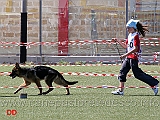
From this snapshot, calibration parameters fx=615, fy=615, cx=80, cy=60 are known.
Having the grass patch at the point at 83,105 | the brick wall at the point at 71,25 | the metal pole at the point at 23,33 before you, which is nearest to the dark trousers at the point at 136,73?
the grass patch at the point at 83,105

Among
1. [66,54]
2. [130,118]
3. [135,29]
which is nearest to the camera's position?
[130,118]

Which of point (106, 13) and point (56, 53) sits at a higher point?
point (106, 13)

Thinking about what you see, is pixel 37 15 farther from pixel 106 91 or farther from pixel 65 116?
pixel 65 116

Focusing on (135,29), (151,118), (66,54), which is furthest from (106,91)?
(66,54)

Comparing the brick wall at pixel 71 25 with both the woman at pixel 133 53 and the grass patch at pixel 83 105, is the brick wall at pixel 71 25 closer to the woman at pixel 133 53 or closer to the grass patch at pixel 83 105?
the grass patch at pixel 83 105

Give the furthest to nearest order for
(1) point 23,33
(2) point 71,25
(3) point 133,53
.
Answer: (2) point 71,25
(1) point 23,33
(3) point 133,53

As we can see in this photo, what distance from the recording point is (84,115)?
31.8 ft

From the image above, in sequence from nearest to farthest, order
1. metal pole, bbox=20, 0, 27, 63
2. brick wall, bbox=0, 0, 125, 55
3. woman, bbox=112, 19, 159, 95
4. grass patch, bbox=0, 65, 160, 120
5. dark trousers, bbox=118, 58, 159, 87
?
grass patch, bbox=0, 65, 160, 120 < woman, bbox=112, 19, 159, 95 < dark trousers, bbox=118, 58, 159, 87 < metal pole, bbox=20, 0, 27, 63 < brick wall, bbox=0, 0, 125, 55

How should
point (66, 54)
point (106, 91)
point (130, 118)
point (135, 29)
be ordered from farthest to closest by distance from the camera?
point (66, 54)
point (106, 91)
point (135, 29)
point (130, 118)

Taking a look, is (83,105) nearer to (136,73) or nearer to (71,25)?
(136,73)

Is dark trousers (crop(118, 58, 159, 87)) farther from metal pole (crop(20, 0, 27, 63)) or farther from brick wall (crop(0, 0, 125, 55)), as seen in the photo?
brick wall (crop(0, 0, 125, 55))

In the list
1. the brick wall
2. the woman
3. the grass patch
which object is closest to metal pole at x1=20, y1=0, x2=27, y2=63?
the brick wall

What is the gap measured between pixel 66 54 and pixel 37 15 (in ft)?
7.01

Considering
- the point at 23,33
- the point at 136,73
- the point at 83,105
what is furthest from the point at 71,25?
the point at 83,105
